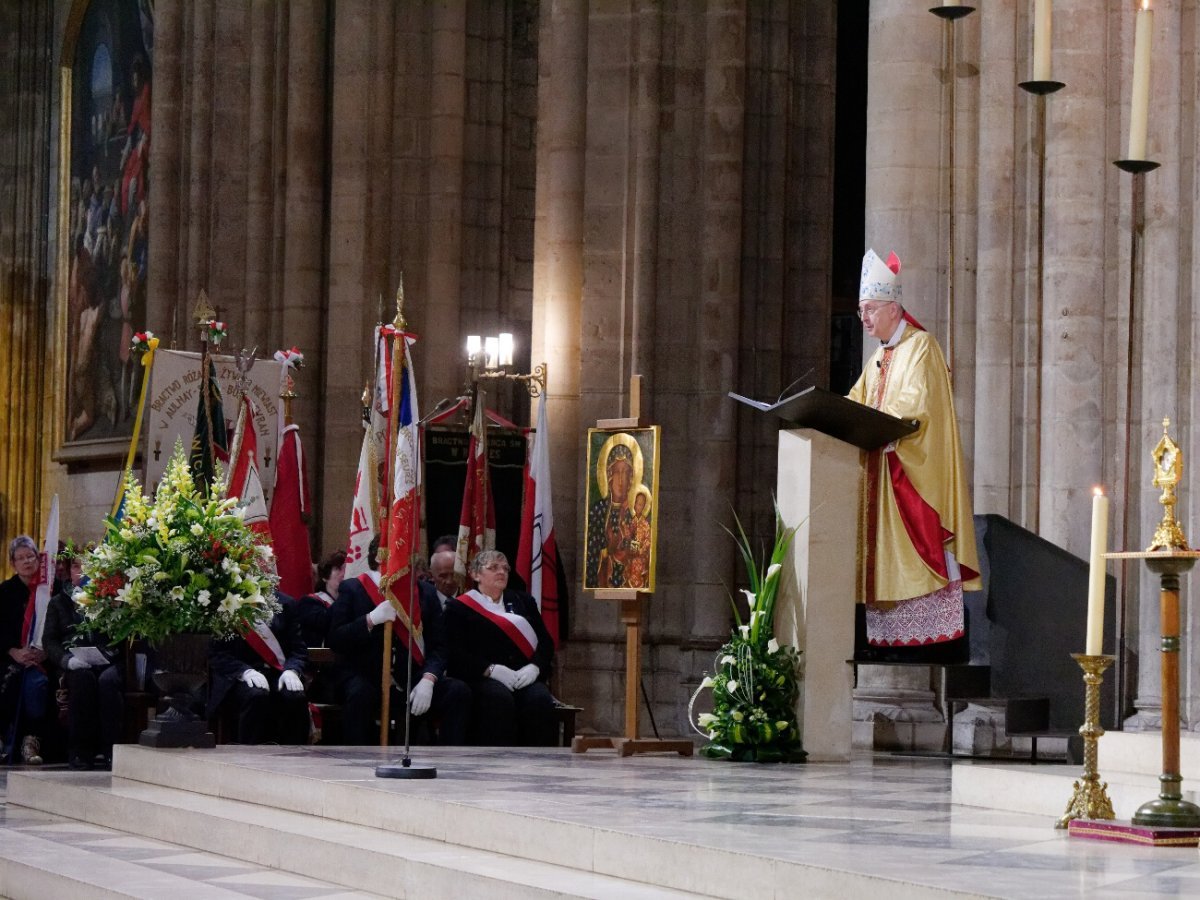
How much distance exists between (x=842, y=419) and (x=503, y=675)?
3483 millimetres

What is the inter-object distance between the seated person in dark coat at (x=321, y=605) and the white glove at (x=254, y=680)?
0.65m

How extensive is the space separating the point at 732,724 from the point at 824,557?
0.88m

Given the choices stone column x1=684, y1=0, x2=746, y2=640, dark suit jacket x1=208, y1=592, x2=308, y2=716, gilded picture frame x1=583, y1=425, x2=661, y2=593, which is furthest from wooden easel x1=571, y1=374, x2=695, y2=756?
stone column x1=684, y1=0, x2=746, y2=640

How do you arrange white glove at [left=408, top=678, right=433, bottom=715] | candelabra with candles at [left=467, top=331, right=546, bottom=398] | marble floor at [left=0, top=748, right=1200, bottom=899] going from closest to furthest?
marble floor at [left=0, top=748, right=1200, bottom=899], white glove at [left=408, top=678, right=433, bottom=715], candelabra with candles at [left=467, top=331, right=546, bottom=398]

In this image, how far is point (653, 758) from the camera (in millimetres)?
9773

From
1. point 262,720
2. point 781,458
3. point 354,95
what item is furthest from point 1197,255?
point 354,95

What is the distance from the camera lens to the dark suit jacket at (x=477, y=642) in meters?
11.9

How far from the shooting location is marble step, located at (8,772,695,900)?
21.2 feet

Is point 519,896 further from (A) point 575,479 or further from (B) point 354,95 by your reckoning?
(B) point 354,95

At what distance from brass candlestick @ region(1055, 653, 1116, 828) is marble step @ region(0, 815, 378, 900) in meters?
2.35

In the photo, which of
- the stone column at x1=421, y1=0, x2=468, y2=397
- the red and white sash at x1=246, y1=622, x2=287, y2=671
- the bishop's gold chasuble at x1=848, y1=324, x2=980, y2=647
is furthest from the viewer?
the stone column at x1=421, y1=0, x2=468, y2=397

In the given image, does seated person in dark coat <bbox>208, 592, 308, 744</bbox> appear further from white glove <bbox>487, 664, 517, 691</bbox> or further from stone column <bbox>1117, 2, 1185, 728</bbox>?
stone column <bbox>1117, 2, 1185, 728</bbox>

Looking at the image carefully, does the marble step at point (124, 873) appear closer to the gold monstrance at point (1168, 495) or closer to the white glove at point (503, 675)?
the gold monstrance at point (1168, 495)

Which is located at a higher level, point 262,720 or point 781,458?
point 781,458
